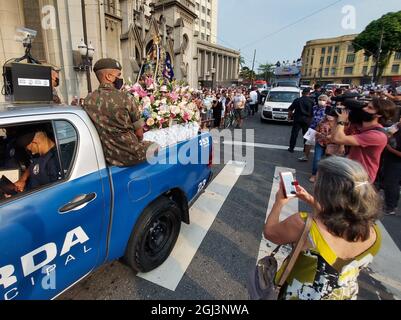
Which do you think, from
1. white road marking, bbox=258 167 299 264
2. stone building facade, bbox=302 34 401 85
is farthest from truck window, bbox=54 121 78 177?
stone building facade, bbox=302 34 401 85

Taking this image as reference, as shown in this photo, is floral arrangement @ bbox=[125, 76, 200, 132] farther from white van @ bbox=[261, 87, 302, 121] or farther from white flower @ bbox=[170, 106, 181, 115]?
white van @ bbox=[261, 87, 302, 121]

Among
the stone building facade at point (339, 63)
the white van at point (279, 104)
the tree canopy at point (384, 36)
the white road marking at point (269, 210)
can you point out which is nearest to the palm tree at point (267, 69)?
the stone building facade at point (339, 63)

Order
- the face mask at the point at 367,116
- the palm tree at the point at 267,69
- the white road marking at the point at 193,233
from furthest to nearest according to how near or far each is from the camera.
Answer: the palm tree at the point at 267,69 < the face mask at the point at 367,116 < the white road marking at the point at 193,233

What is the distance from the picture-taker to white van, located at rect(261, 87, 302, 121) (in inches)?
476

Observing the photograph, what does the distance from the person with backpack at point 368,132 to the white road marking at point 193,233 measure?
2204 mm

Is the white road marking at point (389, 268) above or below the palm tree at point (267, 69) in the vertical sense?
below

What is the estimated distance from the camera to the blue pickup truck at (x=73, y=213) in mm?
1430

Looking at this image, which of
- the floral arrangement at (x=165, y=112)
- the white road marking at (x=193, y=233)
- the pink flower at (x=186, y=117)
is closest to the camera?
the white road marking at (x=193, y=233)

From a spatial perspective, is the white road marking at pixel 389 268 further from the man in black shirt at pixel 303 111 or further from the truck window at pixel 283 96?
the truck window at pixel 283 96

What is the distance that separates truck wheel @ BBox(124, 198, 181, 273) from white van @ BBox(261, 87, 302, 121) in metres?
10.7

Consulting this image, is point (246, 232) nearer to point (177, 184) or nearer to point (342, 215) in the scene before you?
point (177, 184)

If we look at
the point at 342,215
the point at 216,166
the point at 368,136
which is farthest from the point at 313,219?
the point at 216,166

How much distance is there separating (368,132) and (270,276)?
2301mm

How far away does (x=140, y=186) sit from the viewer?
2.23 meters
